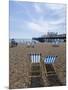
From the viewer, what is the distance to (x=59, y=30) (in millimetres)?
2328

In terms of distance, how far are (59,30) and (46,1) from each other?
0.34m

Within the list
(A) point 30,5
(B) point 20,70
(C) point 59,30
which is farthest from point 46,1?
(B) point 20,70

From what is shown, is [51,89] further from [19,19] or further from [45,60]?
[19,19]

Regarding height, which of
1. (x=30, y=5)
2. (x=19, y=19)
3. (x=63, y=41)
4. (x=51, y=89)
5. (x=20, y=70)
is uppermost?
(x=30, y=5)

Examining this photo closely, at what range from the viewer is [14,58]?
2260mm

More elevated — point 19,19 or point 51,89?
point 19,19

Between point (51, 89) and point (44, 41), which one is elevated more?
point (44, 41)

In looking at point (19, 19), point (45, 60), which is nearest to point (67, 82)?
point (45, 60)

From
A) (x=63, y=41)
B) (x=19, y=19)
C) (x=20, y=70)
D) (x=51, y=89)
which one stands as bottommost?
(x=51, y=89)

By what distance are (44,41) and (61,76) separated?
429 mm

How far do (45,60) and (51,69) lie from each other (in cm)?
12

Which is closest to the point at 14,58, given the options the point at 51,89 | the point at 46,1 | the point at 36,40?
the point at 36,40

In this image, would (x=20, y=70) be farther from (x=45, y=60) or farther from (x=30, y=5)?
(x=30, y=5)

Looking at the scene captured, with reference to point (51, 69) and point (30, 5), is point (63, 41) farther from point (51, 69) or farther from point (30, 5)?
point (30, 5)
